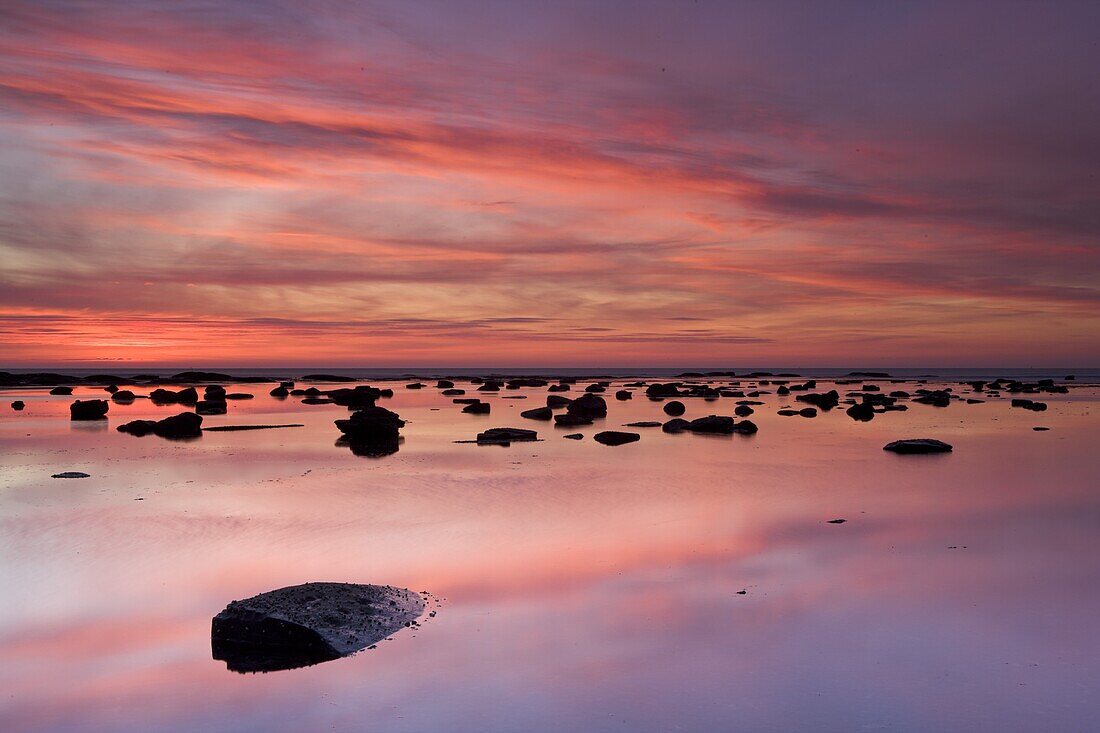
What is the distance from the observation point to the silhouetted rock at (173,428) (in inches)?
1238

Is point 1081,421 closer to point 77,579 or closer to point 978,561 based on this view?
point 978,561


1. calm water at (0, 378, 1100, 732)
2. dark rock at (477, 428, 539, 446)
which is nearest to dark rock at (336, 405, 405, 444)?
dark rock at (477, 428, 539, 446)

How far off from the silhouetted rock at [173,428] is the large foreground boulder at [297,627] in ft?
80.0

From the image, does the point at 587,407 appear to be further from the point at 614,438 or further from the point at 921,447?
the point at 921,447

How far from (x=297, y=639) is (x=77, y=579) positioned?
466 cm

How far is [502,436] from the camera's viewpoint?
92.9 feet

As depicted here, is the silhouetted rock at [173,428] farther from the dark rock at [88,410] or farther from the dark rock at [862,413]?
the dark rock at [862,413]

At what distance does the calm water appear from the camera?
685 centimetres

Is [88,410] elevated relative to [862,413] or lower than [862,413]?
elevated

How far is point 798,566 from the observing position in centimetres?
1134

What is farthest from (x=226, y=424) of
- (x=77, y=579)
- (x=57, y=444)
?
(x=77, y=579)

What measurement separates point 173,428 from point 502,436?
13.0 metres

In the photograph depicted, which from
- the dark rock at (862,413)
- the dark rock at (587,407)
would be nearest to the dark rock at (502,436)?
the dark rock at (587,407)

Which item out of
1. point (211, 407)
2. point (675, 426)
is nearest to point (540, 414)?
point (675, 426)
